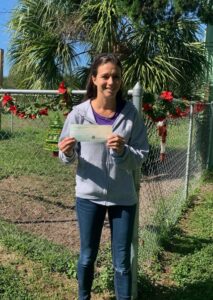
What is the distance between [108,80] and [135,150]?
0.45 metres

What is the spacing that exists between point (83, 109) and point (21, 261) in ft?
6.23

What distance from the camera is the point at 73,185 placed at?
7.41m

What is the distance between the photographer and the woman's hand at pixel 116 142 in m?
2.51

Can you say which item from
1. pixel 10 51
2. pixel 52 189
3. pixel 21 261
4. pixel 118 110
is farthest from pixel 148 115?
pixel 10 51

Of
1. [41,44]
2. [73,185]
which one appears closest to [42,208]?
[73,185]

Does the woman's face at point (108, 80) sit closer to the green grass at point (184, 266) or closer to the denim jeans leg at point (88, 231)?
the denim jeans leg at point (88, 231)

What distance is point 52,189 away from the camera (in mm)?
7059

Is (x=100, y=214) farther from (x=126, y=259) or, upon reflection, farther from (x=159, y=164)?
(x=159, y=164)

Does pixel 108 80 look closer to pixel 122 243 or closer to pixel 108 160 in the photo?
pixel 108 160

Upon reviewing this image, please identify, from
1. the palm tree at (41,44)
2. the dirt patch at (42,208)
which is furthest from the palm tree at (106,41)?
the dirt patch at (42,208)

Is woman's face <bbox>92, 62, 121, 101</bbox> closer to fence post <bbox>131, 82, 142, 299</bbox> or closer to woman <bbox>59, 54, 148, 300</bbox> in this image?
woman <bbox>59, 54, 148, 300</bbox>

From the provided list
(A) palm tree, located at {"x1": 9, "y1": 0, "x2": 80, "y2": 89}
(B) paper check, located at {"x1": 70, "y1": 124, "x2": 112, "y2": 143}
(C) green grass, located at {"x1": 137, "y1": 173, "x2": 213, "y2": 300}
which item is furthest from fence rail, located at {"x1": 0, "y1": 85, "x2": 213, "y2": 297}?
(A) palm tree, located at {"x1": 9, "y1": 0, "x2": 80, "y2": 89}

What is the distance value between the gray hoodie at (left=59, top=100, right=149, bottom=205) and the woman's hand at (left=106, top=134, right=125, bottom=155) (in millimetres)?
131

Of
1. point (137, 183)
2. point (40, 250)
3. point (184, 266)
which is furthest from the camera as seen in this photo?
point (40, 250)
